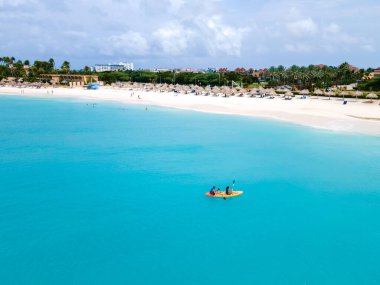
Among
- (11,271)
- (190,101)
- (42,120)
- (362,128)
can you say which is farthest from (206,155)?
(190,101)

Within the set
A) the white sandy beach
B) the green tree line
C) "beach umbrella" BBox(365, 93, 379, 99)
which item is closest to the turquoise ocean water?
the white sandy beach

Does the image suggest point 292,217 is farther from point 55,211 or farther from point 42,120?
point 42,120

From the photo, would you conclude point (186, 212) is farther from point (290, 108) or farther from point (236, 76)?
point (236, 76)

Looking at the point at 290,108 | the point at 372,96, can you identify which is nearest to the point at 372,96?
the point at 372,96

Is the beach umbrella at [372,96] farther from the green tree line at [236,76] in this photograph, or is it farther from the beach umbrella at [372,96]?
the green tree line at [236,76]

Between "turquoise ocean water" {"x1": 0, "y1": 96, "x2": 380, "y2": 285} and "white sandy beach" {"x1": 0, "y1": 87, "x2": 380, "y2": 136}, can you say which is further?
"white sandy beach" {"x1": 0, "y1": 87, "x2": 380, "y2": 136}

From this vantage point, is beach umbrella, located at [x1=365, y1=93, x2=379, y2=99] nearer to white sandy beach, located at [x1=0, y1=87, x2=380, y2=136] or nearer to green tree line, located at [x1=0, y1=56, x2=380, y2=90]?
white sandy beach, located at [x1=0, y1=87, x2=380, y2=136]
